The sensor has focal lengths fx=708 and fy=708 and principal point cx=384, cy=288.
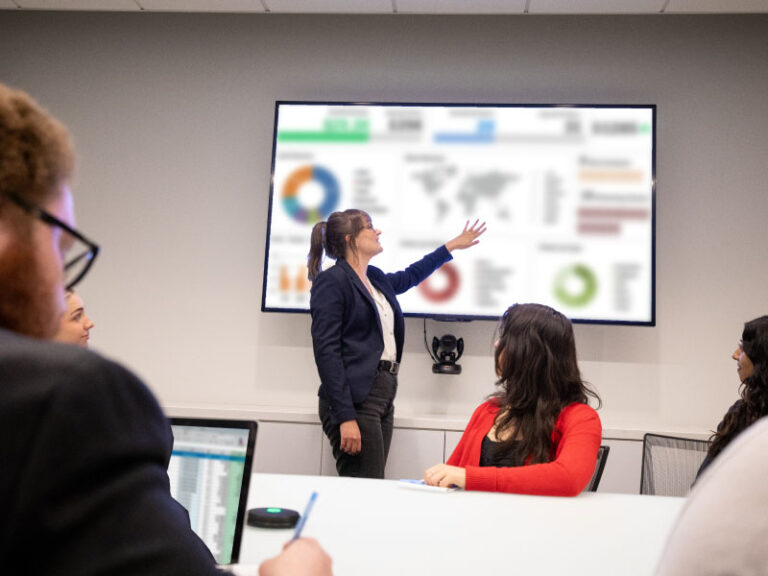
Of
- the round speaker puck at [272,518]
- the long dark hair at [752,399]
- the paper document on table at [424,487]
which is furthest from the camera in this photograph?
the long dark hair at [752,399]

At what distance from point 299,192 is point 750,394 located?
7.81ft

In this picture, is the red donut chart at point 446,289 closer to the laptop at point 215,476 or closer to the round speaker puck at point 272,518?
the round speaker puck at point 272,518

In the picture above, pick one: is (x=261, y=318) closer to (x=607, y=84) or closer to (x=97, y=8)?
(x=97, y=8)

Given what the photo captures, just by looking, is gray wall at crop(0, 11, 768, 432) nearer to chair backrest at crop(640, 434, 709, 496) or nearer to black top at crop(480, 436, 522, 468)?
chair backrest at crop(640, 434, 709, 496)

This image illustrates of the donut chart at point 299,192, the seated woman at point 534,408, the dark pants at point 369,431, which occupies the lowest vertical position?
the dark pants at point 369,431

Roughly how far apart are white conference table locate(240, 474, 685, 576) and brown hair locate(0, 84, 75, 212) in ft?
2.60

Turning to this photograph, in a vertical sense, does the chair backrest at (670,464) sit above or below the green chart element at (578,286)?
below

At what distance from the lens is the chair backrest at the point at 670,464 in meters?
2.44

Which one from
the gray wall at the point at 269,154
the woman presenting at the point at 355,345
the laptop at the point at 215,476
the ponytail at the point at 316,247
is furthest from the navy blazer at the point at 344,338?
the laptop at the point at 215,476

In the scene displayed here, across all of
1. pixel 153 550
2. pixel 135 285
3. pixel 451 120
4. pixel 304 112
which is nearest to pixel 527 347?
pixel 153 550

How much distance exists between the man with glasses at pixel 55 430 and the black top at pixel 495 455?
1470 millimetres

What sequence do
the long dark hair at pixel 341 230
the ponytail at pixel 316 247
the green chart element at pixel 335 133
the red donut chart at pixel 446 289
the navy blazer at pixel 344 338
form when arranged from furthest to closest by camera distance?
the green chart element at pixel 335 133 < the red donut chart at pixel 446 289 < the ponytail at pixel 316 247 < the long dark hair at pixel 341 230 < the navy blazer at pixel 344 338

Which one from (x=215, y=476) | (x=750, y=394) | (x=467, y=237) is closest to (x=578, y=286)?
(x=467, y=237)

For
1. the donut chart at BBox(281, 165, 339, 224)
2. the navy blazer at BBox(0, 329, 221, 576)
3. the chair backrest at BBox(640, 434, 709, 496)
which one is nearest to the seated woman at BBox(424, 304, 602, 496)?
the chair backrest at BBox(640, 434, 709, 496)
